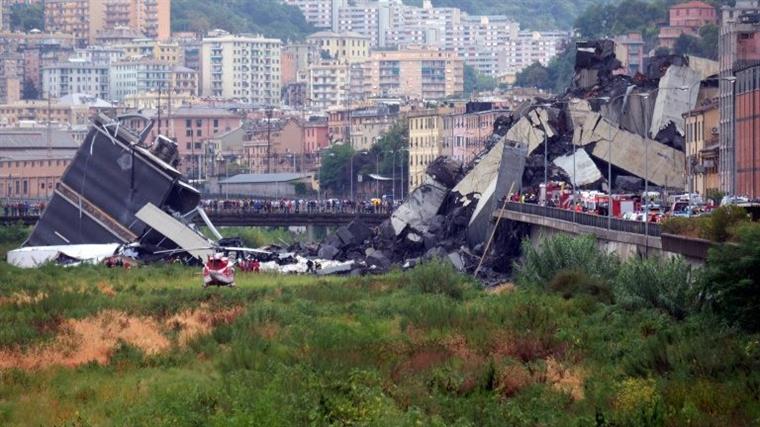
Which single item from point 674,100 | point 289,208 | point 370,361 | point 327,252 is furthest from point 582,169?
point 370,361

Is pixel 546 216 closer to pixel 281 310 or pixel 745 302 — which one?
pixel 281 310

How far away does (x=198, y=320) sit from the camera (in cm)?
6134

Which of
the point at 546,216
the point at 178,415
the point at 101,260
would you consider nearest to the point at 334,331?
the point at 178,415

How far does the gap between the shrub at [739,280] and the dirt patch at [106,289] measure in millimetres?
25667

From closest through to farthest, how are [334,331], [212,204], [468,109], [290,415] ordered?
[290,415] < [334,331] < [212,204] < [468,109]

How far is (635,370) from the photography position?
47.2 m

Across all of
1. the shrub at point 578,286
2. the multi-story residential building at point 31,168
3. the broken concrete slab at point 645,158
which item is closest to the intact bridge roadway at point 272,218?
the broken concrete slab at point 645,158

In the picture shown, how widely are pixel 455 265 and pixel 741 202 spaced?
22137 millimetres

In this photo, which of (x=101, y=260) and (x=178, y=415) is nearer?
(x=178, y=415)

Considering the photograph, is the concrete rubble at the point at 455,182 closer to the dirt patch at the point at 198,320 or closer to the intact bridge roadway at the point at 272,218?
the intact bridge roadway at the point at 272,218

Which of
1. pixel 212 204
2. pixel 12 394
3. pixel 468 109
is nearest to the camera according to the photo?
pixel 12 394

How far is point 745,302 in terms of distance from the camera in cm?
4816

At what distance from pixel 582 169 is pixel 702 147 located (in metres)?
4.53

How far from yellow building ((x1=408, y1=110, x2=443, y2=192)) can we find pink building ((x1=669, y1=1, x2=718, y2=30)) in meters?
24.2
